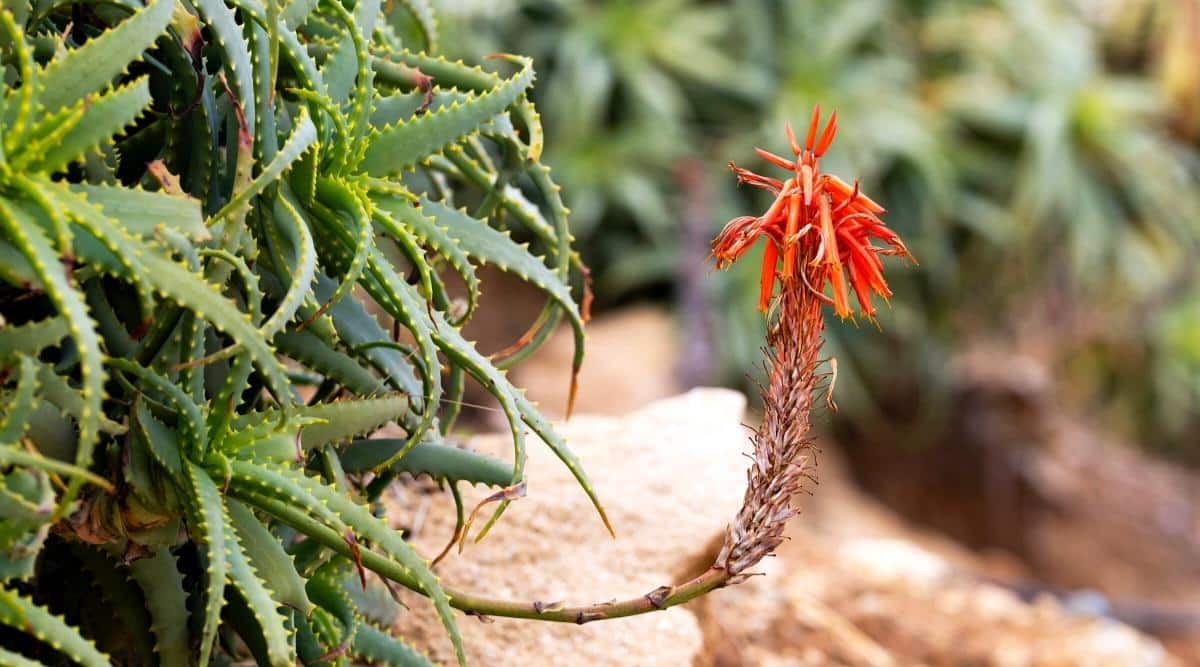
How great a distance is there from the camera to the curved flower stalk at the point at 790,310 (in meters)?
1.15

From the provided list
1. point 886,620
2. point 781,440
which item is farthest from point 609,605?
point 886,620

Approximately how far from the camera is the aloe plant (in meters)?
1.03

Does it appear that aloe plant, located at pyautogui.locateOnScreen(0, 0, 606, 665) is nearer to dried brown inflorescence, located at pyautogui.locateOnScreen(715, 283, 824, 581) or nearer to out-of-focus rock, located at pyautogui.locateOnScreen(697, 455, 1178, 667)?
dried brown inflorescence, located at pyautogui.locateOnScreen(715, 283, 824, 581)

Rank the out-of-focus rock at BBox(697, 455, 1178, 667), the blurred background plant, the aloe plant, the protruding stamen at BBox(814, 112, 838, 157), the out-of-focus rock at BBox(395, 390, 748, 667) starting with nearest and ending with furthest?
the aloe plant → the protruding stamen at BBox(814, 112, 838, 157) → the out-of-focus rock at BBox(395, 390, 748, 667) → the out-of-focus rock at BBox(697, 455, 1178, 667) → the blurred background plant

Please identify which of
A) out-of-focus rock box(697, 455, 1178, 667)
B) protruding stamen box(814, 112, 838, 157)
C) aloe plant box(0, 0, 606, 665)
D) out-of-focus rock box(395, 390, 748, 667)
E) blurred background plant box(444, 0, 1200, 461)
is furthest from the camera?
blurred background plant box(444, 0, 1200, 461)

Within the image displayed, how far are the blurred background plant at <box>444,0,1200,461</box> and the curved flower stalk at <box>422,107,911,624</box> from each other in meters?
3.64

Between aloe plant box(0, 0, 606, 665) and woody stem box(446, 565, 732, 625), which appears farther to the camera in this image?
woody stem box(446, 565, 732, 625)

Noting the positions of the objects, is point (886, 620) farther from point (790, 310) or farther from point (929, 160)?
point (929, 160)

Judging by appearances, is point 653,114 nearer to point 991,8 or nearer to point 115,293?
point 991,8

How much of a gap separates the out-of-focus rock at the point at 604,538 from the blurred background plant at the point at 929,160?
2866 millimetres

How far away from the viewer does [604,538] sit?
5.76 ft

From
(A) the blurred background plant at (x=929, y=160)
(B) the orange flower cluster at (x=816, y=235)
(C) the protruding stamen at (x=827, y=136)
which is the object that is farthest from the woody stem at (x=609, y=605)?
(A) the blurred background plant at (x=929, y=160)

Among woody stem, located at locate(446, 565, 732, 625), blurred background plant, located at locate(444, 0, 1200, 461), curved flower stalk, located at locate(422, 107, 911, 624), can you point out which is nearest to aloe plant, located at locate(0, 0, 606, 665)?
woody stem, located at locate(446, 565, 732, 625)

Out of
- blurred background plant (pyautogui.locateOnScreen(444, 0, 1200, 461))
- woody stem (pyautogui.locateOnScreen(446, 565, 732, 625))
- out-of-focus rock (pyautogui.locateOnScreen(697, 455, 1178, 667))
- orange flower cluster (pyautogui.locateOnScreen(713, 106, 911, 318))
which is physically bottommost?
woody stem (pyautogui.locateOnScreen(446, 565, 732, 625))
